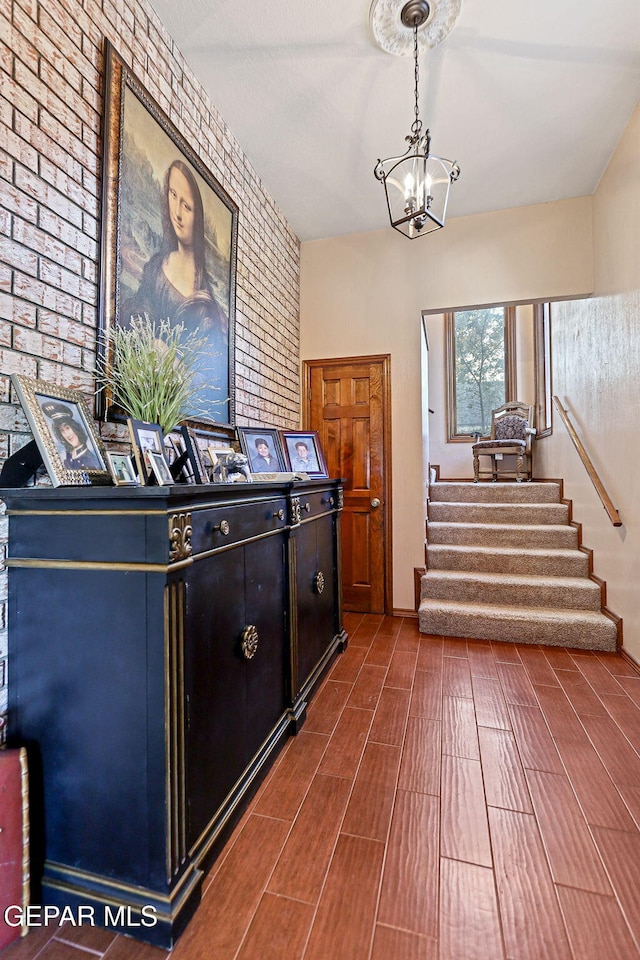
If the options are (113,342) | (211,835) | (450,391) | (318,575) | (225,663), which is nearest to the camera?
(211,835)

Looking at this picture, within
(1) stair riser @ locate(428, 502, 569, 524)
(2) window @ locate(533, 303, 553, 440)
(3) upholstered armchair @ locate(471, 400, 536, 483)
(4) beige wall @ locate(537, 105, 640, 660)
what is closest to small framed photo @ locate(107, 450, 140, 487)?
(4) beige wall @ locate(537, 105, 640, 660)

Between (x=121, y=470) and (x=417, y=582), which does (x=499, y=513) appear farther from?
(x=121, y=470)

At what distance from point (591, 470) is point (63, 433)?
11.7ft

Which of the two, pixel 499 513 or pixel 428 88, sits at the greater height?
pixel 428 88

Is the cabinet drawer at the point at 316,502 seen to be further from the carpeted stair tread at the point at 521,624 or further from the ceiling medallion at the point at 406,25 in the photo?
the ceiling medallion at the point at 406,25

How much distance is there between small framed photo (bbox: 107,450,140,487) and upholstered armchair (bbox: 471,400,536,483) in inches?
197

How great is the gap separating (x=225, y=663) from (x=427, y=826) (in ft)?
2.91

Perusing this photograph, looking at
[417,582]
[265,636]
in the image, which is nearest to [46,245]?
[265,636]

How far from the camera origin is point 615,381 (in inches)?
114

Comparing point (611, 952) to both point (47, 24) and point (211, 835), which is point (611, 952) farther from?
point (47, 24)

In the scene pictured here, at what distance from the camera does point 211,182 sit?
2324 mm

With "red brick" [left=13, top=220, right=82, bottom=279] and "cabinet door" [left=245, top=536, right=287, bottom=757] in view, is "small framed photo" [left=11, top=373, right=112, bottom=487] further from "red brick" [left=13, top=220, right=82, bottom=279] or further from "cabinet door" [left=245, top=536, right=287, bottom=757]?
"cabinet door" [left=245, top=536, right=287, bottom=757]

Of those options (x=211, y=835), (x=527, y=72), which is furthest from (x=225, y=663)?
(x=527, y=72)

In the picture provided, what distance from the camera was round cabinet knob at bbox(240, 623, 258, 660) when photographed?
4.87ft
